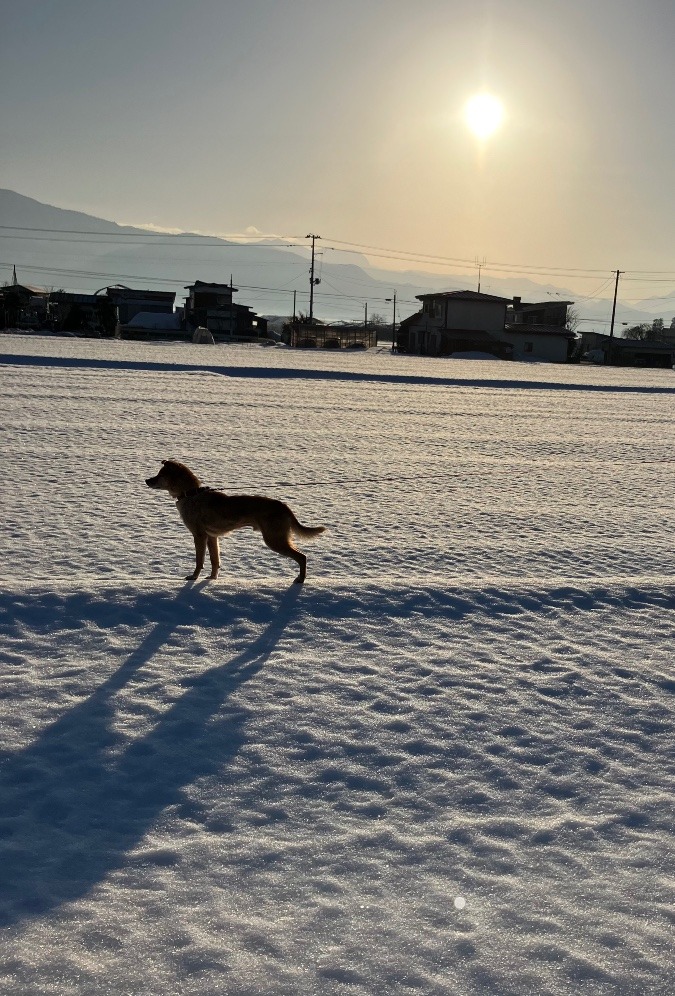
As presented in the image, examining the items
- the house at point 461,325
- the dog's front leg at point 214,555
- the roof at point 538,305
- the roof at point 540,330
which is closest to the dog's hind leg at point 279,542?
the dog's front leg at point 214,555

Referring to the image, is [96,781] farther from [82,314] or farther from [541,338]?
[541,338]

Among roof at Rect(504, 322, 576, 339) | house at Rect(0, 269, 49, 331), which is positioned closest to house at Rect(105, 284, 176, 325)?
house at Rect(0, 269, 49, 331)

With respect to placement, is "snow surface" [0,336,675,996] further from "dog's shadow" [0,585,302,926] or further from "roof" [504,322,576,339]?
"roof" [504,322,576,339]

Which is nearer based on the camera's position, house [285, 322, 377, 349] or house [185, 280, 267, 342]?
house [285, 322, 377, 349]

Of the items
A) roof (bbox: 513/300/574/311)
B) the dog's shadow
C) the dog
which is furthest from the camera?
roof (bbox: 513/300/574/311)

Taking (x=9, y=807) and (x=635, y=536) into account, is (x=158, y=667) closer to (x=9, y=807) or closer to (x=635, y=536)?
(x=9, y=807)

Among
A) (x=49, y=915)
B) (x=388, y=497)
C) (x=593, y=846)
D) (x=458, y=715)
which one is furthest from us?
(x=388, y=497)

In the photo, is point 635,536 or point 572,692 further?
point 635,536

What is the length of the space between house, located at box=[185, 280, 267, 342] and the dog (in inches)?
2879

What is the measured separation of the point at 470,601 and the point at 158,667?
2447 mm

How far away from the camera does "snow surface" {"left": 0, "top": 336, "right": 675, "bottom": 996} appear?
7.64 ft

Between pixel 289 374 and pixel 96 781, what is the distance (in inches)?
1104

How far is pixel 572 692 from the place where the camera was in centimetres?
414

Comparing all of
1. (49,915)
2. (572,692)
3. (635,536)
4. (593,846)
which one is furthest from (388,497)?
(49,915)
